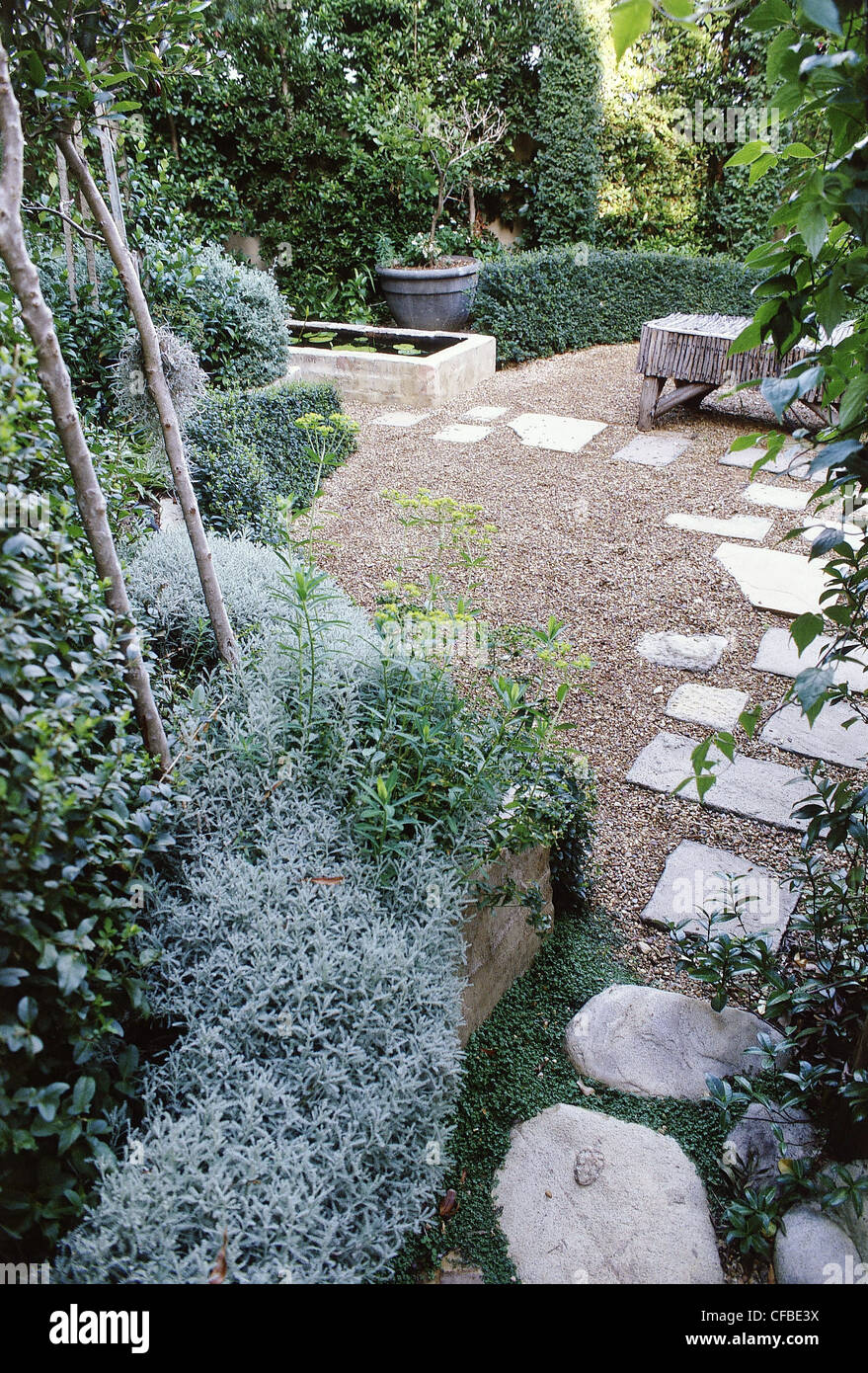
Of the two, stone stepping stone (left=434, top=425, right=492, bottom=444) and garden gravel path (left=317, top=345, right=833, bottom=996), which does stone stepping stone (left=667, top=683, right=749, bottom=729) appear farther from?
stone stepping stone (left=434, top=425, right=492, bottom=444)

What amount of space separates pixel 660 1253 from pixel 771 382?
66.0 inches

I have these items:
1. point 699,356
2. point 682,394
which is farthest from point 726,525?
point 682,394

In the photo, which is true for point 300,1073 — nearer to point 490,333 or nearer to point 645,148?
point 490,333

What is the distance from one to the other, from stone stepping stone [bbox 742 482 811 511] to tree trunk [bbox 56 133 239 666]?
417 cm

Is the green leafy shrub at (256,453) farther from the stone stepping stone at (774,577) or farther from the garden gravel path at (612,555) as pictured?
the stone stepping stone at (774,577)

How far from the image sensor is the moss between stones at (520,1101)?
180 centimetres

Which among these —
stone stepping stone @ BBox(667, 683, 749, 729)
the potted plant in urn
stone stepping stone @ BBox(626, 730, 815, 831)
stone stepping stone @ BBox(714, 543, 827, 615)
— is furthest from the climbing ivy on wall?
stone stepping stone @ BBox(626, 730, 815, 831)

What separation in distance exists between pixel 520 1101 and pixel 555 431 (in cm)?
558

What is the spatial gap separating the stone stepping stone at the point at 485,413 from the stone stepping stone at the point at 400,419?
0.38 metres

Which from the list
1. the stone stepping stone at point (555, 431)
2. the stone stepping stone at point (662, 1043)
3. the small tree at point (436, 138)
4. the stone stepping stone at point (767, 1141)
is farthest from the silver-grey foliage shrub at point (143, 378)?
the small tree at point (436, 138)

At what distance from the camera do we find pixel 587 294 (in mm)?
8602

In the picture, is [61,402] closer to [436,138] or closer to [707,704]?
[707,704]
